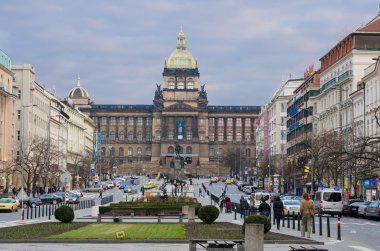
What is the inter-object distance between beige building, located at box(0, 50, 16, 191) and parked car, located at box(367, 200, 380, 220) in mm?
57001

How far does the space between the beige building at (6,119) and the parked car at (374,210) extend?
187ft

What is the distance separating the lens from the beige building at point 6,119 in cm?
11472

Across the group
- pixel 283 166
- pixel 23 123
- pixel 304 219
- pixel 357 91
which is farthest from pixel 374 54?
pixel 304 219

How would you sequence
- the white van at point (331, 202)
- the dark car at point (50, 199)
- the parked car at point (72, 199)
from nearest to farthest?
the white van at point (331, 202), the dark car at point (50, 199), the parked car at point (72, 199)

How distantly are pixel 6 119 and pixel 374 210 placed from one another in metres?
66.5

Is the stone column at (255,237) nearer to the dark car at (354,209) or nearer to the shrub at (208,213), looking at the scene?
the shrub at (208,213)

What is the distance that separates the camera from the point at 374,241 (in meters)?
37.3

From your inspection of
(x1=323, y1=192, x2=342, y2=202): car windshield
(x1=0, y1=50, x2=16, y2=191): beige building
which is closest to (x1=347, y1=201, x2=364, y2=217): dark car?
(x1=323, y1=192, x2=342, y2=202): car windshield

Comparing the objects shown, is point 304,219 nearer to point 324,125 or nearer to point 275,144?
point 324,125

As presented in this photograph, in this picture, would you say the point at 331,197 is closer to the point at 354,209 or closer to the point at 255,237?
the point at 354,209

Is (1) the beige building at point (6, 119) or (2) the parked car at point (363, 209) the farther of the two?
(1) the beige building at point (6, 119)

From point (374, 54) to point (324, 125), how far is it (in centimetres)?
1985

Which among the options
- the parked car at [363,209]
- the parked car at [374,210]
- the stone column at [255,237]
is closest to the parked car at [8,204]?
the parked car at [363,209]

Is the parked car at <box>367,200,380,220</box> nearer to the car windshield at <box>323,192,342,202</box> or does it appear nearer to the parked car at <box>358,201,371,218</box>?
the parked car at <box>358,201,371,218</box>
